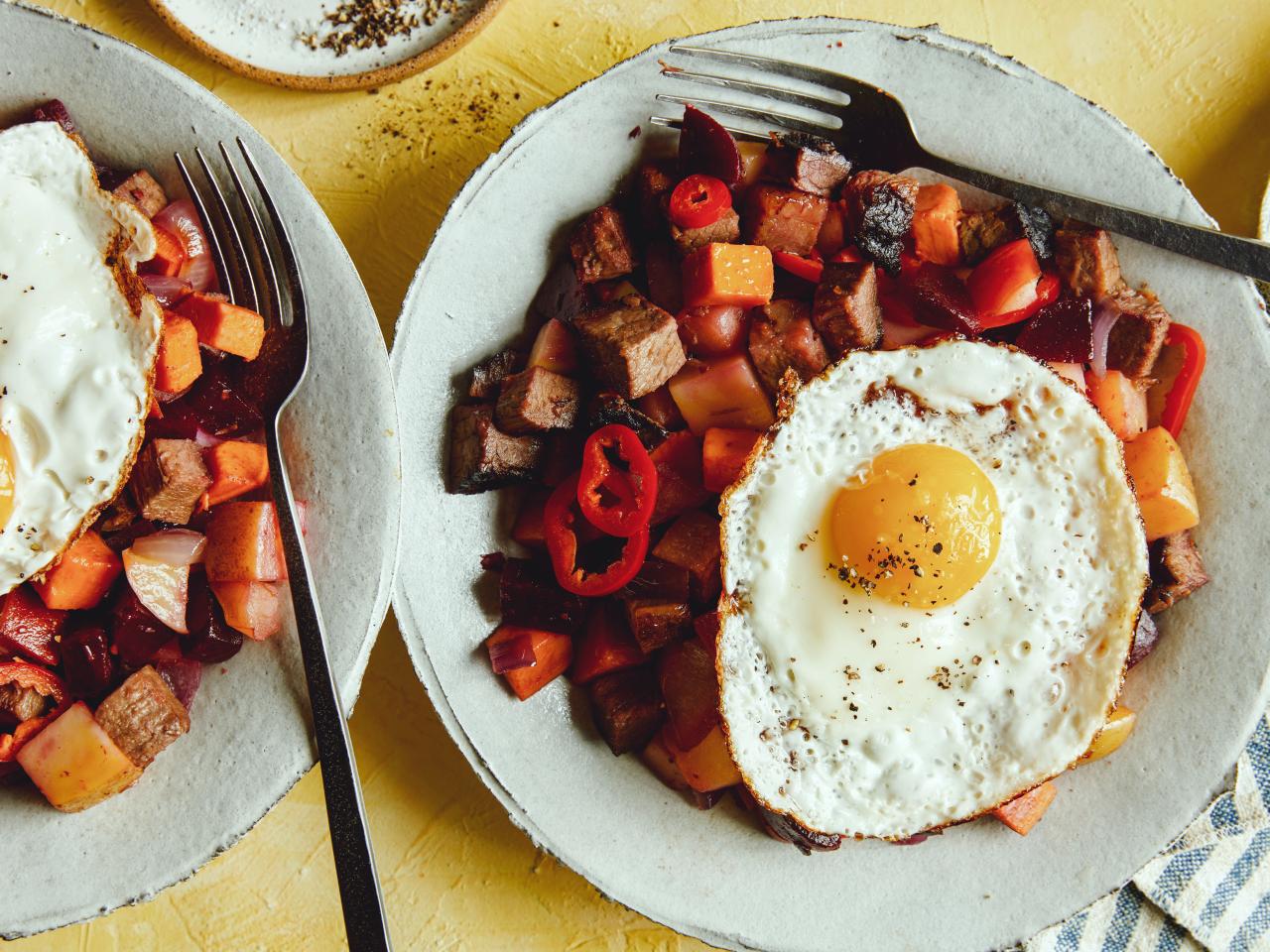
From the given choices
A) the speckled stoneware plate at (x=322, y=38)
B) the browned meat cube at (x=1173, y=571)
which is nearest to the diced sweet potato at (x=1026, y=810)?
the browned meat cube at (x=1173, y=571)

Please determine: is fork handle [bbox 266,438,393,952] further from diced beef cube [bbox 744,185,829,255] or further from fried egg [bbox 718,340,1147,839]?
diced beef cube [bbox 744,185,829,255]

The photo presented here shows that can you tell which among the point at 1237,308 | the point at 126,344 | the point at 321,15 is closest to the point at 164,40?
the point at 321,15

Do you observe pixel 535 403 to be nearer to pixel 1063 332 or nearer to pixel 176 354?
pixel 176 354

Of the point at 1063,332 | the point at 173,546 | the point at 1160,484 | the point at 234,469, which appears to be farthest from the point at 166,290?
the point at 1160,484

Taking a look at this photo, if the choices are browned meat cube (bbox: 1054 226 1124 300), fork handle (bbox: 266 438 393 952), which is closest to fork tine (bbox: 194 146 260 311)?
fork handle (bbox: 266 438 393 952)

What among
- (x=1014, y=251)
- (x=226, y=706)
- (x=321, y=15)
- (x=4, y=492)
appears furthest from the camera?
(x=321, y=15)

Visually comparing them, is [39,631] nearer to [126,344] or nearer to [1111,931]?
[126,344]
